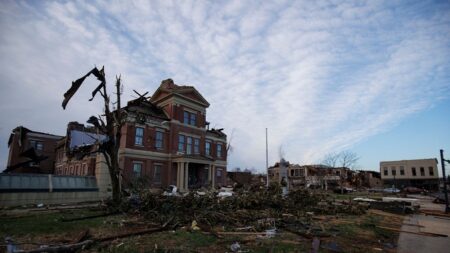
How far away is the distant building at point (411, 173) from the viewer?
61.5m

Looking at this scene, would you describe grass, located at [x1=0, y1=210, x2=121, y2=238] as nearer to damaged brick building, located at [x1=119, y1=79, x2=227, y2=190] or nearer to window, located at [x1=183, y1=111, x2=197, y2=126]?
damaged brick building, located at [x1=119, y1=79, x2=227, y2=190]

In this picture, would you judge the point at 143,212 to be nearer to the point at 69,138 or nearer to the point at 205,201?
the point at 205,201

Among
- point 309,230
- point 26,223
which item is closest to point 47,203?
point 26,223

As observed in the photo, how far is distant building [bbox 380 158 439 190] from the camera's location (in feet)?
202

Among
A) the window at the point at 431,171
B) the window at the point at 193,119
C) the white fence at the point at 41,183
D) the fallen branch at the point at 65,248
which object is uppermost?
the window at the point at 193,119

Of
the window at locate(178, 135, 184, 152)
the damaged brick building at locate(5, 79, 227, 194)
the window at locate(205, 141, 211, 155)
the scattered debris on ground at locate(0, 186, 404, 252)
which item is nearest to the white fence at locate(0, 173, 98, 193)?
the damaged brick building at locate(5, 79, 227, 194)

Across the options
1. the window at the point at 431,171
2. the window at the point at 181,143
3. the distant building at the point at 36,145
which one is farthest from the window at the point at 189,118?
the window at the point at 431,171

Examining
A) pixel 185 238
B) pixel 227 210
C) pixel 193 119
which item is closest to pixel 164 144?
pixel 193 119

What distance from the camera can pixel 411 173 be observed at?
64438mm

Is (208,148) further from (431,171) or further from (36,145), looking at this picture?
(431,171)

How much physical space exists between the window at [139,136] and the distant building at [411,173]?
197 ft

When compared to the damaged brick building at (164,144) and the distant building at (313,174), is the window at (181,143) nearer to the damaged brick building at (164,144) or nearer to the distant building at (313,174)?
the damaged brick building at (164,144)

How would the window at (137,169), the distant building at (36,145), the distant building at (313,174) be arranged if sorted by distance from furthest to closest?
the distant building at (313,174)
the distant building at (36,145)
the window at (137,169)

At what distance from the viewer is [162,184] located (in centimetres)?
2856
